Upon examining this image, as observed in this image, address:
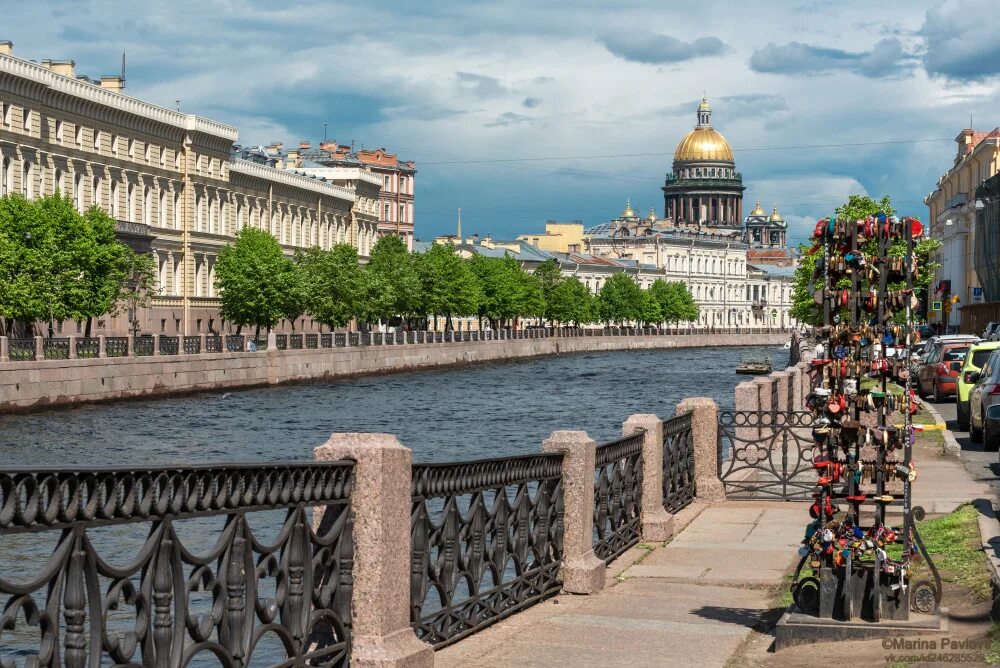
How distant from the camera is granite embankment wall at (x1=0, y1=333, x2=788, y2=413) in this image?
4597cm

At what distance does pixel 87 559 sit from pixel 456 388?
2486 inches

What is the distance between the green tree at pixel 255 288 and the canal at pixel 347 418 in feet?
24.8

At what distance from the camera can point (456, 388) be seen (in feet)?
225

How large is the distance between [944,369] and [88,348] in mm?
27242

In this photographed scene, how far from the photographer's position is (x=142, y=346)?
180 feet

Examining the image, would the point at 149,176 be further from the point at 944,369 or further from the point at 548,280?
the point at 548,280

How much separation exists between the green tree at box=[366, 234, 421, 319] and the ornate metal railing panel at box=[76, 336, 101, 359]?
46.4 meters

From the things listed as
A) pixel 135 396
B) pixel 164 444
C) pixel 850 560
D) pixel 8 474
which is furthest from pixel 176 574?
pixel 135 396

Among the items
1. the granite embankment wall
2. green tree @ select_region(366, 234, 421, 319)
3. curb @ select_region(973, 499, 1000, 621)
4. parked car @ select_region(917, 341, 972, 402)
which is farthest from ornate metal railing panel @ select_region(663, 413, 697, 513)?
green tree @ select_region(366, 234, 421, 319)

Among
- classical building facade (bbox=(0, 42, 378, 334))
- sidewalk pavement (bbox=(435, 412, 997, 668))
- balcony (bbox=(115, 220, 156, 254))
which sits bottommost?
sidewalk pavement (bbox=(435, 412, 997, 668))

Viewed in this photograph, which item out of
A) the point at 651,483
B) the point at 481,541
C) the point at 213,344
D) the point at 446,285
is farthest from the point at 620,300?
the point at 481,541

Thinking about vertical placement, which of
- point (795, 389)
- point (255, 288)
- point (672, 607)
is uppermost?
point (255, 288)

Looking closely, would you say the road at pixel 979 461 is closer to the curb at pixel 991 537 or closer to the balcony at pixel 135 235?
the curb at pixel 991 537

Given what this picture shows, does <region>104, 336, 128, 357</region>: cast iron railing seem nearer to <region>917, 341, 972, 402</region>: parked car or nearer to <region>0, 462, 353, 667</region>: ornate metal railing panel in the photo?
<region>917, 341, 972, 402</region>: parked car
